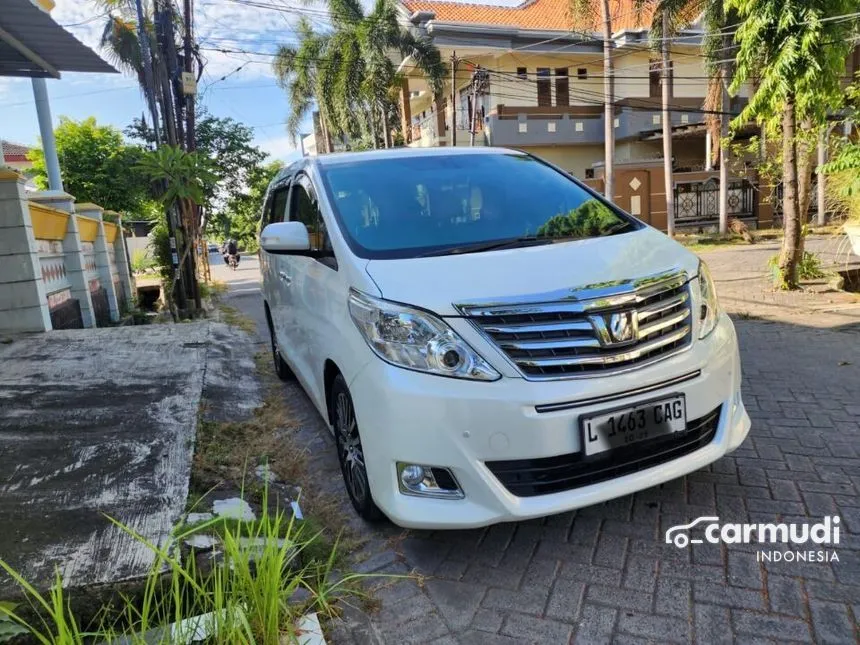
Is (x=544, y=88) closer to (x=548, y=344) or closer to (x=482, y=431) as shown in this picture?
(x=548, y=344)

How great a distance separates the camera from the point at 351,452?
2.84 meters

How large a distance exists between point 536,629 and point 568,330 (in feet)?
3.48

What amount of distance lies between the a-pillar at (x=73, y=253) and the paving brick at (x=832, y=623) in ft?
29.8

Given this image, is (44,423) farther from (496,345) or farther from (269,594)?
(496,345)

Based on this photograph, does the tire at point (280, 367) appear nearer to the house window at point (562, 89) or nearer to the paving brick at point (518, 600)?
the paving brick at point (518, 600)

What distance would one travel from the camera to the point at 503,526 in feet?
9.05

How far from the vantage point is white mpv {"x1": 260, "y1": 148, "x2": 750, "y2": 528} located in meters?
2.20

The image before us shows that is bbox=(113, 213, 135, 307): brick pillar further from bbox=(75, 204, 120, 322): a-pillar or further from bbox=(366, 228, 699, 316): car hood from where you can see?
bbox=(366, 228, 699, 316): car hood

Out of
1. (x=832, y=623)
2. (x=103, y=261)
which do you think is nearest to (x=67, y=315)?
(x=103, y=261)

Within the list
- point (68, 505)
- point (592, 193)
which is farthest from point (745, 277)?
point (68, 505)

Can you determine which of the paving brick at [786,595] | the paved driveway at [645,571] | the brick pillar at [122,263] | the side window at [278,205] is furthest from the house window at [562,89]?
the paving brick at [786,595]

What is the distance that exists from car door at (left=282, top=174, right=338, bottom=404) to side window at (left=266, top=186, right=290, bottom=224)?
1.21 feet

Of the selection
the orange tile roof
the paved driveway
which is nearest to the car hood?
the paved driveway

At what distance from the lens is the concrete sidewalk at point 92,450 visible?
2298 millimetres
